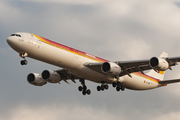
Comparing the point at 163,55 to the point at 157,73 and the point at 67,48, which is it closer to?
the point at 157,73

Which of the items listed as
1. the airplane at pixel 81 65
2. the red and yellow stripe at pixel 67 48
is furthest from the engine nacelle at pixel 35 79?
the red and yellow stripe at pixel 67 48

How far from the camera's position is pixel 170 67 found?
40344 mm

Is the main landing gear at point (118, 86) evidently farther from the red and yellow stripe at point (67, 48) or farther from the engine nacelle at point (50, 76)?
the engine nacelle at point (50, 76)

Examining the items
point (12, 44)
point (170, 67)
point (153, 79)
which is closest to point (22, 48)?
point (12, 44)

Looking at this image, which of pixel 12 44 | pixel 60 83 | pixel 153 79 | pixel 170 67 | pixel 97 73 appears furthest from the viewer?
pixel 153 79

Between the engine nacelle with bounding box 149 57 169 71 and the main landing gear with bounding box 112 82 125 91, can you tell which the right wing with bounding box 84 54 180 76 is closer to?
the engine nacelle with bounding box 149 57 169 71

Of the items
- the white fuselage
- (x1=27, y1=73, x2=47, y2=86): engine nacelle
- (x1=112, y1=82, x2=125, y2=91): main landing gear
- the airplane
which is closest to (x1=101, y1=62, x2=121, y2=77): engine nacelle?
the airplane

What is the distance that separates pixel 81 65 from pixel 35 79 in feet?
37.0

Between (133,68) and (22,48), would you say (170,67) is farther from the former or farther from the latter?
(22,48)

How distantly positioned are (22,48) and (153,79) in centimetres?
2590

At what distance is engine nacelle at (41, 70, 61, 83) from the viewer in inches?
1852

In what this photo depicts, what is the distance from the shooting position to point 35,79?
162 feet

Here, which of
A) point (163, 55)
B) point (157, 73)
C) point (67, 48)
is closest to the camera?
point (67, 48)

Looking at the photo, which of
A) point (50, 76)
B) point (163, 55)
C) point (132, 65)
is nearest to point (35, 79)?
point (50, 76)
